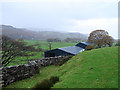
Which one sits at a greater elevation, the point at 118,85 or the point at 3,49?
the point at 3,49

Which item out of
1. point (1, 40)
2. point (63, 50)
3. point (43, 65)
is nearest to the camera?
point (1, 40)

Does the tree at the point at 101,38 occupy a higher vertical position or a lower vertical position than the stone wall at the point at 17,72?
higher

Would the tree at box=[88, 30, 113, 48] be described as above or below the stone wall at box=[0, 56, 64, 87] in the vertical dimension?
above

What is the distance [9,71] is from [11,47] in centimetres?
573

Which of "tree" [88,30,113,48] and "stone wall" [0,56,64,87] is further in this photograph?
"tree" [88,30,113,48]

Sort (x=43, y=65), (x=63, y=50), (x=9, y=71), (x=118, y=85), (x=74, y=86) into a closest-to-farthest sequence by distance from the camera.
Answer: (x=118, y=85), (x=74, y=86), (x=9, y=71), (x=43, y=65), (x=63, y=50)

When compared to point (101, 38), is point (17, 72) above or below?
below

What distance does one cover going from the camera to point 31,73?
59.9 ft

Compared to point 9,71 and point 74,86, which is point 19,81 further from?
point 74,86

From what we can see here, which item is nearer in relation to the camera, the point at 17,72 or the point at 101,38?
the point at 17,72

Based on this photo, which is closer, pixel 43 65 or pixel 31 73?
pixel 31 73

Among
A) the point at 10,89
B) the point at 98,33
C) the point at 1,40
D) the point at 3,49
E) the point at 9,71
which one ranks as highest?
the point at 98,33

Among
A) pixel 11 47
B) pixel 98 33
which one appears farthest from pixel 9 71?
pixel 98 33

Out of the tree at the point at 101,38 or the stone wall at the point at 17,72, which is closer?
the stone wall at the point at 17,72
